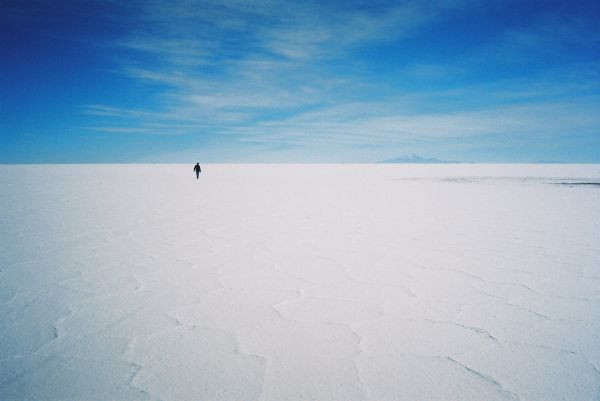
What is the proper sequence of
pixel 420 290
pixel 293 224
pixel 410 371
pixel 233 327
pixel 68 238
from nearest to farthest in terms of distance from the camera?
pixel 410 371 → pixel 233 327 → pixel 420 290 → pixel 68 238 → pixel 293 224

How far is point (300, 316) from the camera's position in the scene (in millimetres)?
2137

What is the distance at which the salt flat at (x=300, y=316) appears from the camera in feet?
4.92

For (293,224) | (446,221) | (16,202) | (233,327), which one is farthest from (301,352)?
(16,202)

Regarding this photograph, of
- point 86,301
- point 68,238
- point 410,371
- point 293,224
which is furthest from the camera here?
point 293,224

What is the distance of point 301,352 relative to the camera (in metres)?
1.74

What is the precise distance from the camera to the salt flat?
1499mm

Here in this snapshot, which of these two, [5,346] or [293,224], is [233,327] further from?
[293,224]

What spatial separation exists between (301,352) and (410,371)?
20.1 inches

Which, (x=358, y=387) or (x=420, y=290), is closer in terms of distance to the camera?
(x=358, y=387)

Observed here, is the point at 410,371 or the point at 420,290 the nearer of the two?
the point at 410,371

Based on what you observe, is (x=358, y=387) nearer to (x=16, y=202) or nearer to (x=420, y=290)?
(x=420, y=290)

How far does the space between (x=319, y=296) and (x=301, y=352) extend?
2.41ft

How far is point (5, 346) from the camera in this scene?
1.78 metres

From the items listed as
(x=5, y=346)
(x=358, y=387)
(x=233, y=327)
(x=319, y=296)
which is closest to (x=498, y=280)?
(x=319, y=296)
